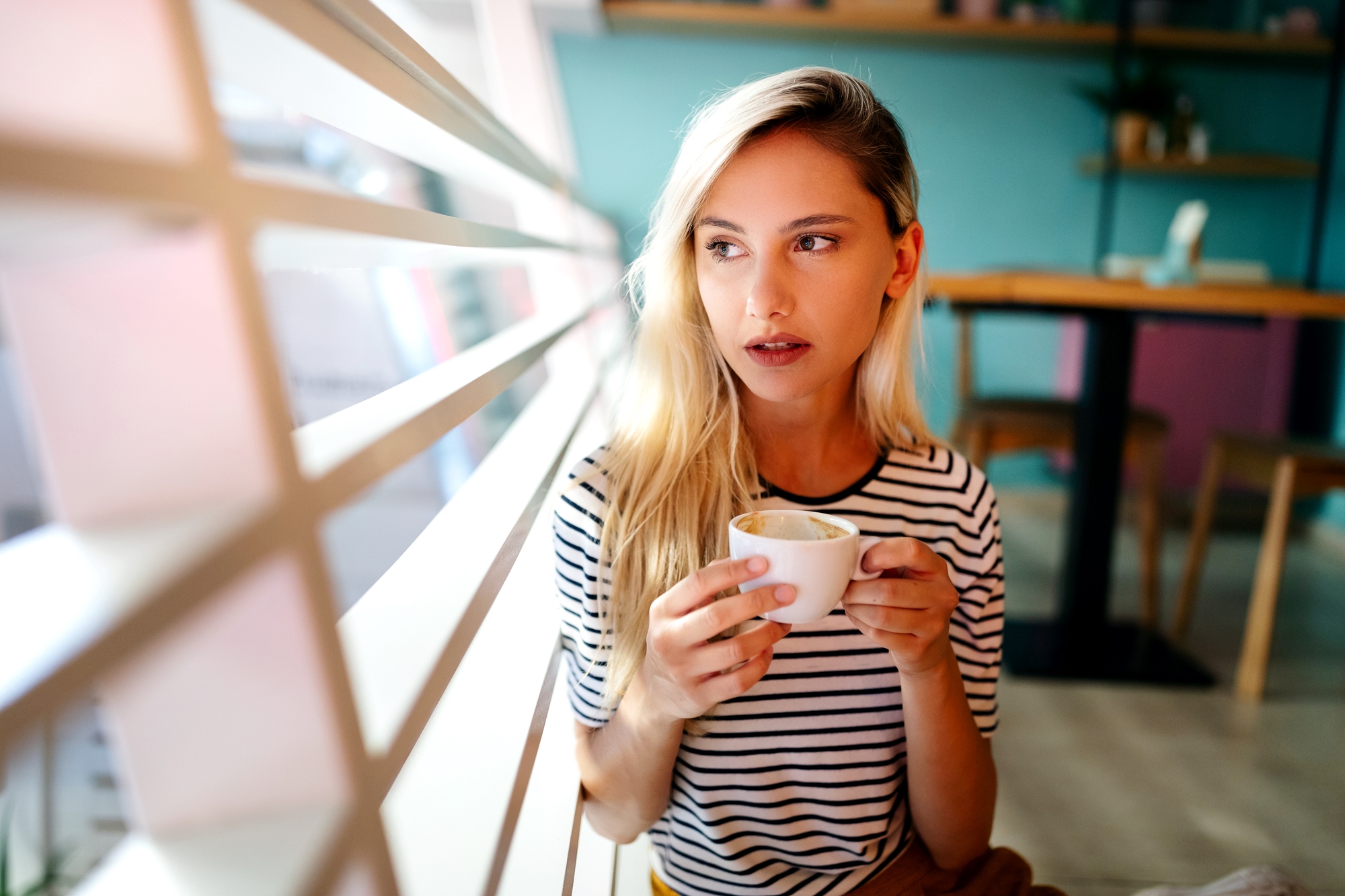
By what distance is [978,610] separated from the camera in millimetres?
928

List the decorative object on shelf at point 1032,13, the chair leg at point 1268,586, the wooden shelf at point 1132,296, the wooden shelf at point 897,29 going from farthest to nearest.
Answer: the decorative object on shelf at point 1032,13
the wooden shelf at point 897,29
the chair leg at point 1268,586
the wooden shelf at point 1132,296

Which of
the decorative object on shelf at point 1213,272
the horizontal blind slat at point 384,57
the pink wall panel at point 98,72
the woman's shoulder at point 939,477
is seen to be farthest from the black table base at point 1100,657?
the pink wall panel at point 98,72

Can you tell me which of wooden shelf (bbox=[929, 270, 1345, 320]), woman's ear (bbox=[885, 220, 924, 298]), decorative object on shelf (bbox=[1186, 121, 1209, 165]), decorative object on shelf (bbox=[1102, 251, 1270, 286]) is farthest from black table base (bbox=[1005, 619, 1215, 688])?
decorative object on shelf (bbox=[1186, 121, 1209, 165])

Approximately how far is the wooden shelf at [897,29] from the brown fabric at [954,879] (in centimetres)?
334

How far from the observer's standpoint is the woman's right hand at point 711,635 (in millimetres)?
616

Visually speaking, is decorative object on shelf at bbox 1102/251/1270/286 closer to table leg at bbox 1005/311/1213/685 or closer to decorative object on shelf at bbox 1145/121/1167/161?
table leg at bbox 1005/311/1213/685

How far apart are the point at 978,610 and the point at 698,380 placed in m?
0.40

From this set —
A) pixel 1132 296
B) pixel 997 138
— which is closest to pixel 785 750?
pixel 1132 296

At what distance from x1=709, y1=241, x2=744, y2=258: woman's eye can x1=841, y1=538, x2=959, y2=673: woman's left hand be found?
0.35 meters

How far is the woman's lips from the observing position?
84 centimetres

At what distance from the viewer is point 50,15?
26cm

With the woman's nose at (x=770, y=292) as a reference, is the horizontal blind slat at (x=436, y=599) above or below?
below

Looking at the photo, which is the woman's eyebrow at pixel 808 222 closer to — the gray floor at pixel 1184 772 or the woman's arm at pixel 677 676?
the woman's arm at pixel 677 676

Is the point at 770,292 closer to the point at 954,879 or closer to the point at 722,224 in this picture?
the point at 722,224
